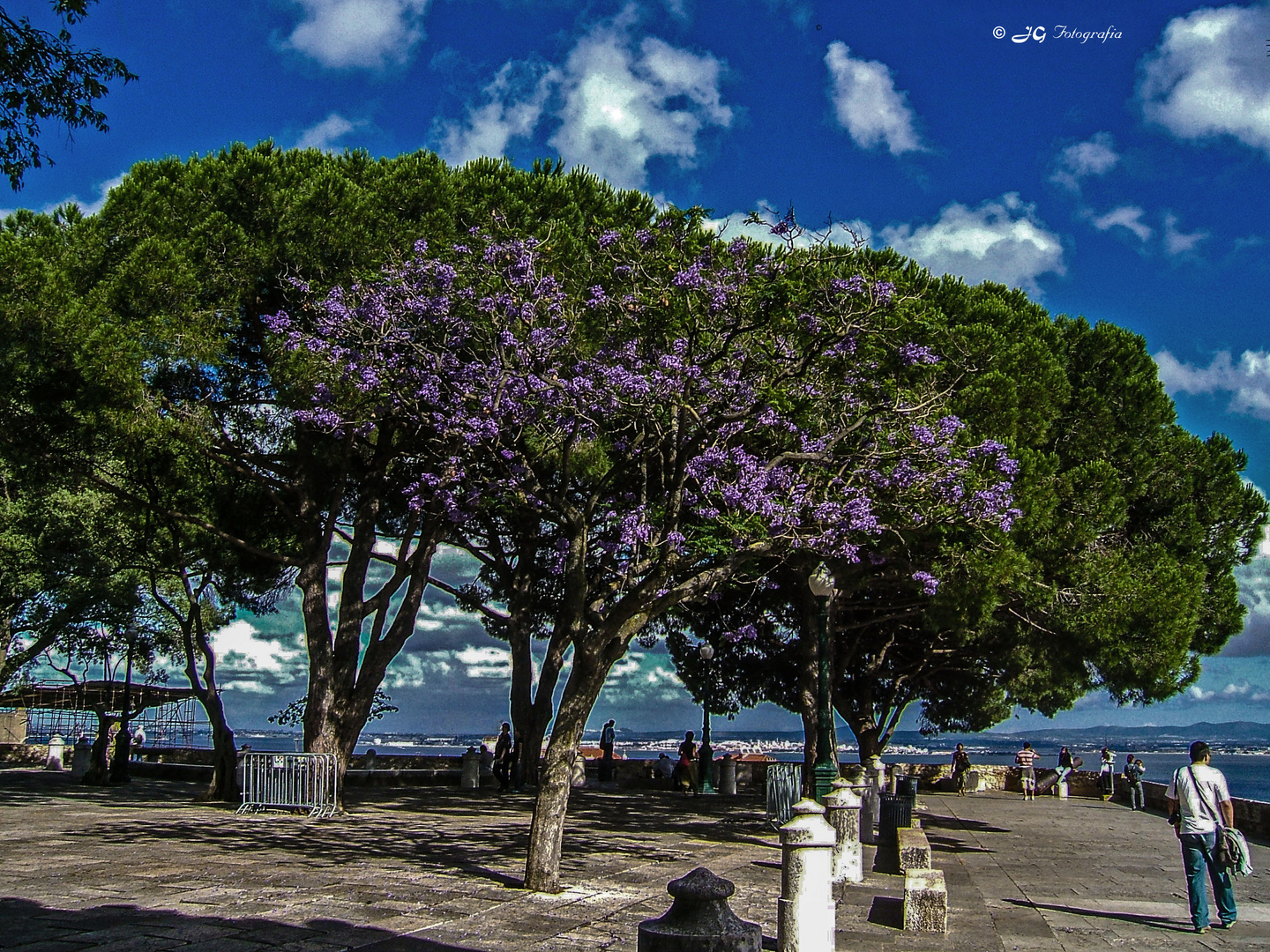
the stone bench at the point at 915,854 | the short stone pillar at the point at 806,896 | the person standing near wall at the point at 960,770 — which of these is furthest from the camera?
the person standing near wall at the point at 960,770

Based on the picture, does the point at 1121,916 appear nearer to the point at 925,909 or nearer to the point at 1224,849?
the point at 1224,849

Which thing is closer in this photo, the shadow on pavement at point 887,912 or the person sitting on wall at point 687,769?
the shadow on pavement at point 887,912

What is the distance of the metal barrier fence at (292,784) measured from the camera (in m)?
16.2

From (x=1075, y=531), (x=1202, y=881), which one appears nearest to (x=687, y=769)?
(x=1075, y=531)

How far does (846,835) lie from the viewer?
11.3 m

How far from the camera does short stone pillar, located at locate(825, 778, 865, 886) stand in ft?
36.8

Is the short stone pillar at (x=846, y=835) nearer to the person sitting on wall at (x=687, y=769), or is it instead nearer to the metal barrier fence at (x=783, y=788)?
the metal barrier fence at (x=783, y=788)

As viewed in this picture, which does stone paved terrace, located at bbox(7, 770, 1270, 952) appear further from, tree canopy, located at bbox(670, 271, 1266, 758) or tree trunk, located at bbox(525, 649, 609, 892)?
tree canopy, located at bbox(670, 271, 1266, 758)

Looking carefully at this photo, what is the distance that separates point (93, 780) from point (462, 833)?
12952mm

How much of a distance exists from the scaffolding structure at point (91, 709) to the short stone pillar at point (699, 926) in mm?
30124

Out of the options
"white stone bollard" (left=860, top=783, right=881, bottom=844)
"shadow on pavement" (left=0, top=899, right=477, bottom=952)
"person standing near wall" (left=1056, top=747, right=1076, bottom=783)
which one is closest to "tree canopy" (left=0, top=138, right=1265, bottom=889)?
"shadow on pavement" (left=0, top=899, right=477, bottom=952)

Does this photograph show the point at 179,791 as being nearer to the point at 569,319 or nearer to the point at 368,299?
the point at 368,299

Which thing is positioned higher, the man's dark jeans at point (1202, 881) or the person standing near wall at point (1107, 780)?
the man's dark jeans at point (1202, 881)

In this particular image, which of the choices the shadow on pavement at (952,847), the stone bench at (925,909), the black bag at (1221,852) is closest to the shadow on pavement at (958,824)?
the shadow on pavement at (952,847)
